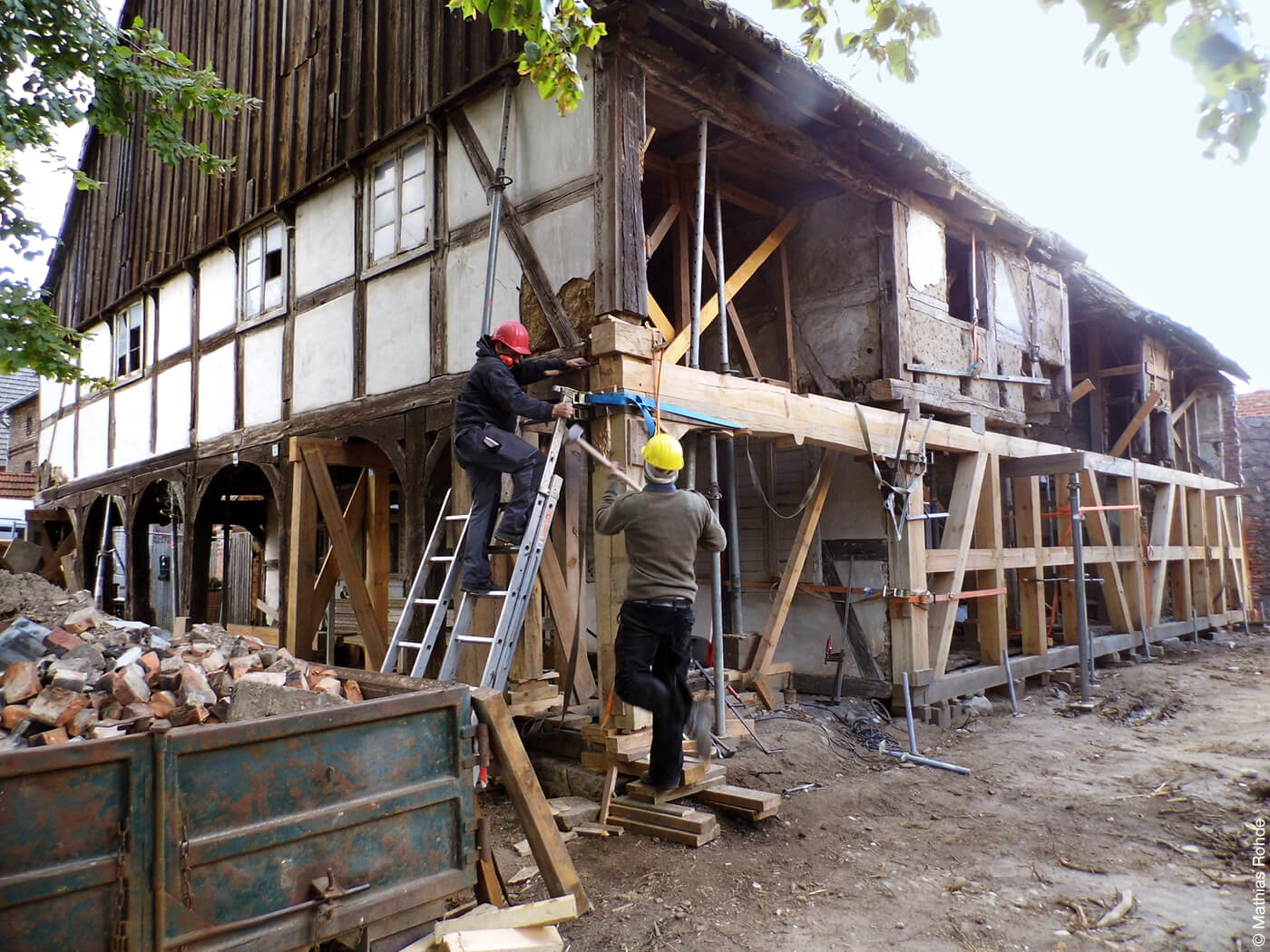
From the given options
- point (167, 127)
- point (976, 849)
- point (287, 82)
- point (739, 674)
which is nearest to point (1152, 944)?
point (976, 849)

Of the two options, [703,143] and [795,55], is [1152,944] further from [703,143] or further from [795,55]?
[795,55]

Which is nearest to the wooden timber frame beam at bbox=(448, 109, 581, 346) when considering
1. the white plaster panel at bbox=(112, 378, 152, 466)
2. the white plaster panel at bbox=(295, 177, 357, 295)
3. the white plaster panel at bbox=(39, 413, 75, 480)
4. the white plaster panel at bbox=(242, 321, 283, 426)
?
the white plaster panel at bbox=(295, 177, 357, 295)

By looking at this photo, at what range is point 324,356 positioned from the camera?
9109mm

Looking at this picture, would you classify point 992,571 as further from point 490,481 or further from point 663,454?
point 490,481

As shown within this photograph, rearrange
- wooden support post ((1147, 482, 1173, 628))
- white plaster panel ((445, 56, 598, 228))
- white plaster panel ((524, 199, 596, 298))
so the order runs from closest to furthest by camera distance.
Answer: white plaster panel ((524, 199, 596, 298)) < white plaster panel ((445, 56, 598, 228)) < wooden support post ((1147, 482, 1173, 628))

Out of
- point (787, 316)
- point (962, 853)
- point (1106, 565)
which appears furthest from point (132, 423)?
point (1106, 565)

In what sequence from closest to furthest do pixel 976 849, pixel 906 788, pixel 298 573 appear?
1. pixel 976 849
2. pixel 906 788
3. pixel 298 573

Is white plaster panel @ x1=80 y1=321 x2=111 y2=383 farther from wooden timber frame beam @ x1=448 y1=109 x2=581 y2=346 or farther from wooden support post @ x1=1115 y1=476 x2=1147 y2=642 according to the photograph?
wooden support post @ x1=1115 y1=476 x2=1147 y2=642

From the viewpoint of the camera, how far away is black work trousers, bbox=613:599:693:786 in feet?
15.7

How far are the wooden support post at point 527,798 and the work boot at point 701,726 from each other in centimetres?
176

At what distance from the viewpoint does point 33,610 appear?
13.8 ft

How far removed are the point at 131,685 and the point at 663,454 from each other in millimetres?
2891

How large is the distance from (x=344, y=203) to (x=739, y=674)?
255 inches

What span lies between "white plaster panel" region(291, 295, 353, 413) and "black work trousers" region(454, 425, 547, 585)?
3.88m
